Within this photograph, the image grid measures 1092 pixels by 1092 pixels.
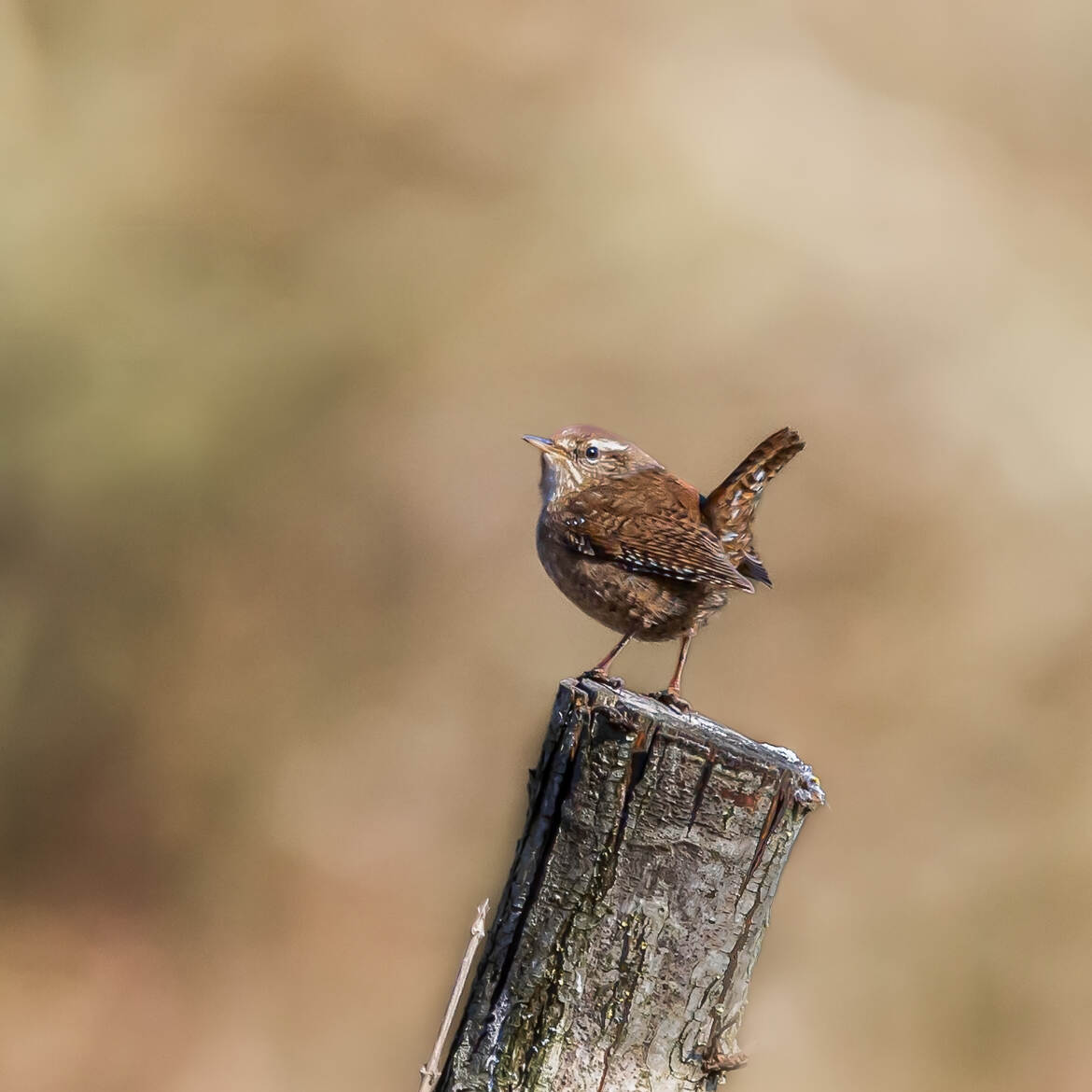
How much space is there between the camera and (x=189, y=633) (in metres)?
8.23

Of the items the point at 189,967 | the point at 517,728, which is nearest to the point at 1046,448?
the point at 517,728

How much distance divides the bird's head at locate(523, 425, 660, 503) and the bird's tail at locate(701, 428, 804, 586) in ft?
1.48

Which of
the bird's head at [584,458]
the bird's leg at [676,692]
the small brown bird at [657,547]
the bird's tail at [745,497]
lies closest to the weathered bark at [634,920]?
the bird's leg at [676,692]

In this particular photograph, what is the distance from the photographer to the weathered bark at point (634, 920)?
251 centimetres

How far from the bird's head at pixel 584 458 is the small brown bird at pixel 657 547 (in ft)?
0.22

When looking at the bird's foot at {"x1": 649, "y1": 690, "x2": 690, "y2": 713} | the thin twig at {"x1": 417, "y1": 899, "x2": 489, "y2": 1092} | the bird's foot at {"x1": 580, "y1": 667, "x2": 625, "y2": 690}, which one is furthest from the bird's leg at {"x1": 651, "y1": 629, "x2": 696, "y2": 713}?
the thin twig at {"x1": 417, "y1": 899, "x2": 489, "y2": 1092}

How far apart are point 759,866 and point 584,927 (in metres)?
0.36

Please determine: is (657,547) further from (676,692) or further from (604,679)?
(604,679)

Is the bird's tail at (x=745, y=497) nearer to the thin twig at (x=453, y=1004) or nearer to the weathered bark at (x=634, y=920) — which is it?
the weathered bark at (x=634, y=920)

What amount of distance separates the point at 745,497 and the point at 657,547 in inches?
16.3

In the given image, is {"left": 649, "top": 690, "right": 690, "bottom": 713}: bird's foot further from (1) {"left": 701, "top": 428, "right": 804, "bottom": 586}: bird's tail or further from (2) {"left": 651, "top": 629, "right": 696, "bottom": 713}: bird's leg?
(1) {"left": 701, "top": 428, "right": 804, "bottom": 586}: bird's tail

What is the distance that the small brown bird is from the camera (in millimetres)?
3951

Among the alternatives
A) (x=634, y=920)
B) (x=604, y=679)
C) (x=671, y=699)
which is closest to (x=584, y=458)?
(x=671, y=699)

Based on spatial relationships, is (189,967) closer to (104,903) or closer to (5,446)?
(104,903)
